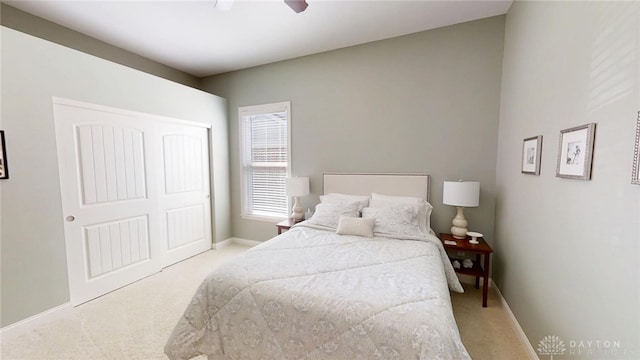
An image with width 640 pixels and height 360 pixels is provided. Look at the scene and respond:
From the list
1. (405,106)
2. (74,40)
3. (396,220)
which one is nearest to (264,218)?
(396,220)

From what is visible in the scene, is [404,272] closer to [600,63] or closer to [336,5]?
[600,63]

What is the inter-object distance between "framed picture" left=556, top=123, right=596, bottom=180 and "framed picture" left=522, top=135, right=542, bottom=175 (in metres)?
0.28

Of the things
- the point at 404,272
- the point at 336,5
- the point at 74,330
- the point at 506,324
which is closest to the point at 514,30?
the point at 336,5

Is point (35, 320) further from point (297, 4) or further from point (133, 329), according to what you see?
point (297, 4)

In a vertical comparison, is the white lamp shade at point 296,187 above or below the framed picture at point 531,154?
below

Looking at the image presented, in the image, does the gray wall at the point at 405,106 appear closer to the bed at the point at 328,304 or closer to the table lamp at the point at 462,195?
the table lamp at the point at 462,195

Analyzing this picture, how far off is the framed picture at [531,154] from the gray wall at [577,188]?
5 cm

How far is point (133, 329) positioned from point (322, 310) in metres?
1.83

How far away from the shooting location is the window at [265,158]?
3.77 m

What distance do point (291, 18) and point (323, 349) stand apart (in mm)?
2881

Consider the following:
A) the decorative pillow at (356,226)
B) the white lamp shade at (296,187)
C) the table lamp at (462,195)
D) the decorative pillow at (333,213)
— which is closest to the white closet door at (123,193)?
the white lamp shade at (296,187)

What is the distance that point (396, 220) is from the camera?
8.09 feet

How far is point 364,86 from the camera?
315cm

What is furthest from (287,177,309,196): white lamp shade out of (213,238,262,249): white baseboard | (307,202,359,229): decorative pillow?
(213,238,262,249): white baseboard
